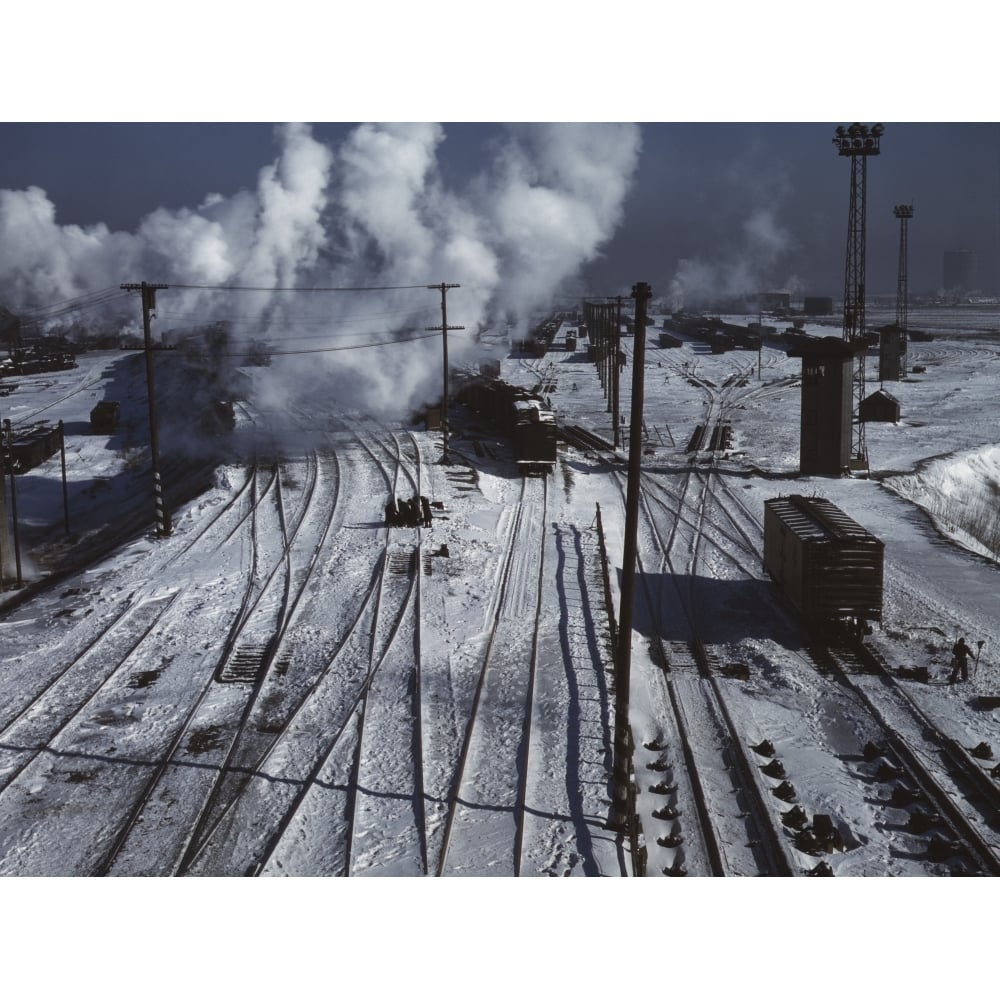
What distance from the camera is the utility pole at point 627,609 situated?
12.7 m

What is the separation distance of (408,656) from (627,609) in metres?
5.88

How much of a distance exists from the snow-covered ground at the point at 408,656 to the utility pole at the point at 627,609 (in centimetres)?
48

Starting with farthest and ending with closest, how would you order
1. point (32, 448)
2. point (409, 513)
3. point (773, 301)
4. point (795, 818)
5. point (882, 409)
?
point (773, 301) < point (882, 409) < point (32, 448) < point (409, 513) < point (795, 818)

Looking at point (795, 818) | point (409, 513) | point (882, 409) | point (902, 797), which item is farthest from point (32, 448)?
point (882, 409)

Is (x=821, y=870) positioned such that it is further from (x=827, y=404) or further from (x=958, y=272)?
(x=958, y=272)

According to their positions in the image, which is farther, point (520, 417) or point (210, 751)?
point (520, 417)

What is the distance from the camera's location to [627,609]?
13.8 meters

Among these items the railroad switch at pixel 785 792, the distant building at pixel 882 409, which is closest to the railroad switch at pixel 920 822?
the railroad switch at pixel 785 792

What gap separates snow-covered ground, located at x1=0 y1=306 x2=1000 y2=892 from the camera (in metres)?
12.5

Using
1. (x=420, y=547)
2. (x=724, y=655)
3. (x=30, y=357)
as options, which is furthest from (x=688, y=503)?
(x=30, y=357)

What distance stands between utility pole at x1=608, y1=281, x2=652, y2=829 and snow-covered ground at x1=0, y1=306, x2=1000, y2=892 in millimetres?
475

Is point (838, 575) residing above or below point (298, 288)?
below

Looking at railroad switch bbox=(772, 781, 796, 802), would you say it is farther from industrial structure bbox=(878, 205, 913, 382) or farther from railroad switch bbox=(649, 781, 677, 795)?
industrial structure bbox=(878, 205, 913, 382)

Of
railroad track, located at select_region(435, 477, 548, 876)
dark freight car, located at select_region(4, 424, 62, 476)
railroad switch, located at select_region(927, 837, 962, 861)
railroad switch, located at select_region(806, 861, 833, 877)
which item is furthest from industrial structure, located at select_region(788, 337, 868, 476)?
dark freight car, located at select_region(4, 424, 62, 476)
